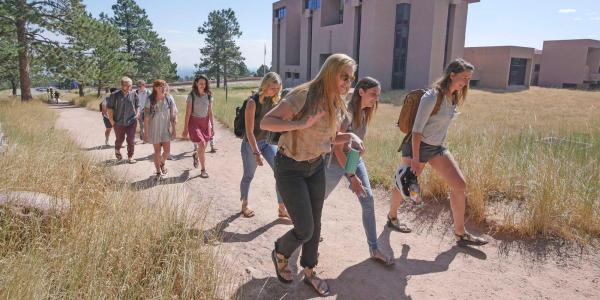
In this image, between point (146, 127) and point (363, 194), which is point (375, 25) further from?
point (363, 194)

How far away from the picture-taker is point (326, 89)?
2832mm

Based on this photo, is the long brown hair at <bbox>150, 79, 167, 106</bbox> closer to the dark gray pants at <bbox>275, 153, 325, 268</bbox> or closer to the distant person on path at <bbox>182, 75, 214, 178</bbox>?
the distant person on path at <bbox>182, 75, 214, 178</bbox>

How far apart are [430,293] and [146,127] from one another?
5097mm

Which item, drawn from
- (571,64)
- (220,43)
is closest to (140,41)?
(220,43)

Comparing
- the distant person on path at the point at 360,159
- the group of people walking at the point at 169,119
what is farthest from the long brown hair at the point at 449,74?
the group of people walking at the point at 169,119

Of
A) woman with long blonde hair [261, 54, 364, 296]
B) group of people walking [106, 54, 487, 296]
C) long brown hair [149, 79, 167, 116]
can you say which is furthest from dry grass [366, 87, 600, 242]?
long brown hair [149, 79, 167, 116]

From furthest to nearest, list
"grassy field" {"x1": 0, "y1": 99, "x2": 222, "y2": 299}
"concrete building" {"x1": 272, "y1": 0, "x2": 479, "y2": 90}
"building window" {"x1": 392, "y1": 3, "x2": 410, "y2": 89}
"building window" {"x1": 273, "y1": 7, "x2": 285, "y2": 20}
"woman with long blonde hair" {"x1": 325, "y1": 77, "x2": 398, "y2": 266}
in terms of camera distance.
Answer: "building window" {"x1": 273, "y1": 7, "x2": 285, "y2": 20} < "building window" {"x1": 392, "y1": 3, "x2": 410, "y2": 89} < "concrete building" {"x1": 272, "y1": 0, "x2": 479, "y2": 90} < "woman with long blonde hair" {"x1": 325, "y1": 77, "x2": 398, "y2": 266} < "grassy field" {"x1": 0, "y1": 99, "x2": 222, "y2": 299}

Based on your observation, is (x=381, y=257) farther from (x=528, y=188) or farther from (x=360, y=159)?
(x=528, y=188)

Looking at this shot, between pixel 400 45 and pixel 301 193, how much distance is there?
4066 cm

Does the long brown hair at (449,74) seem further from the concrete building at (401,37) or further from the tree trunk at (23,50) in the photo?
the concrete building at (401,37)

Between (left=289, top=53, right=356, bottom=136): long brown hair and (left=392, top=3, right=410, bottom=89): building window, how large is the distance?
3981cm

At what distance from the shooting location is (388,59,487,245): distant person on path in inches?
155

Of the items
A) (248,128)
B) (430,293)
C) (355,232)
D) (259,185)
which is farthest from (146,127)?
(430,293)

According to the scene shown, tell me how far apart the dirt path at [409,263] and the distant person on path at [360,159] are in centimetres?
30
